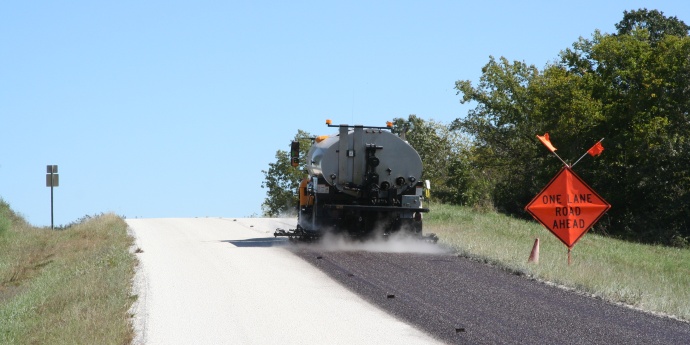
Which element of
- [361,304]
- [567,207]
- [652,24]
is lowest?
[361,304]

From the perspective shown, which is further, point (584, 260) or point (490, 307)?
point (584, 260)

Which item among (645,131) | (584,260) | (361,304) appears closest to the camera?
(361,304)

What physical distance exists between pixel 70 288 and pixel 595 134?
134 feet

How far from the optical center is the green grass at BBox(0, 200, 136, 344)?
460 inches

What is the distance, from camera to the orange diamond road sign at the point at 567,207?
18688 mm

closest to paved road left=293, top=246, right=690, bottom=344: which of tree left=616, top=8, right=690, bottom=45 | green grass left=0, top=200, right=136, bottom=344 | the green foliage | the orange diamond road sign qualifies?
the orange diamond road sign

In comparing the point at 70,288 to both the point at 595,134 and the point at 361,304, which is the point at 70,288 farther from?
the point at 595,134

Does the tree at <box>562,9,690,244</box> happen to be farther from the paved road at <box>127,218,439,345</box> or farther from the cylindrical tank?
the paved road at <box>127,218,439,345</box>

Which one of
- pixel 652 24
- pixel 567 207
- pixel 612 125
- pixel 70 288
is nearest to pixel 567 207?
pixel 567 207

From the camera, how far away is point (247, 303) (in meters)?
13.6

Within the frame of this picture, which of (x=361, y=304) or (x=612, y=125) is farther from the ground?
(x=612, y=125)

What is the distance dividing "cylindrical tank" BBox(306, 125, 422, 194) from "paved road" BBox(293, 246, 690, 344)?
404cm

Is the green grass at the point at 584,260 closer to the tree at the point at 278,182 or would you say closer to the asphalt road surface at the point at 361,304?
the asphalt road surface at the point at 361,304

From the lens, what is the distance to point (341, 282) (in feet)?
51.4
